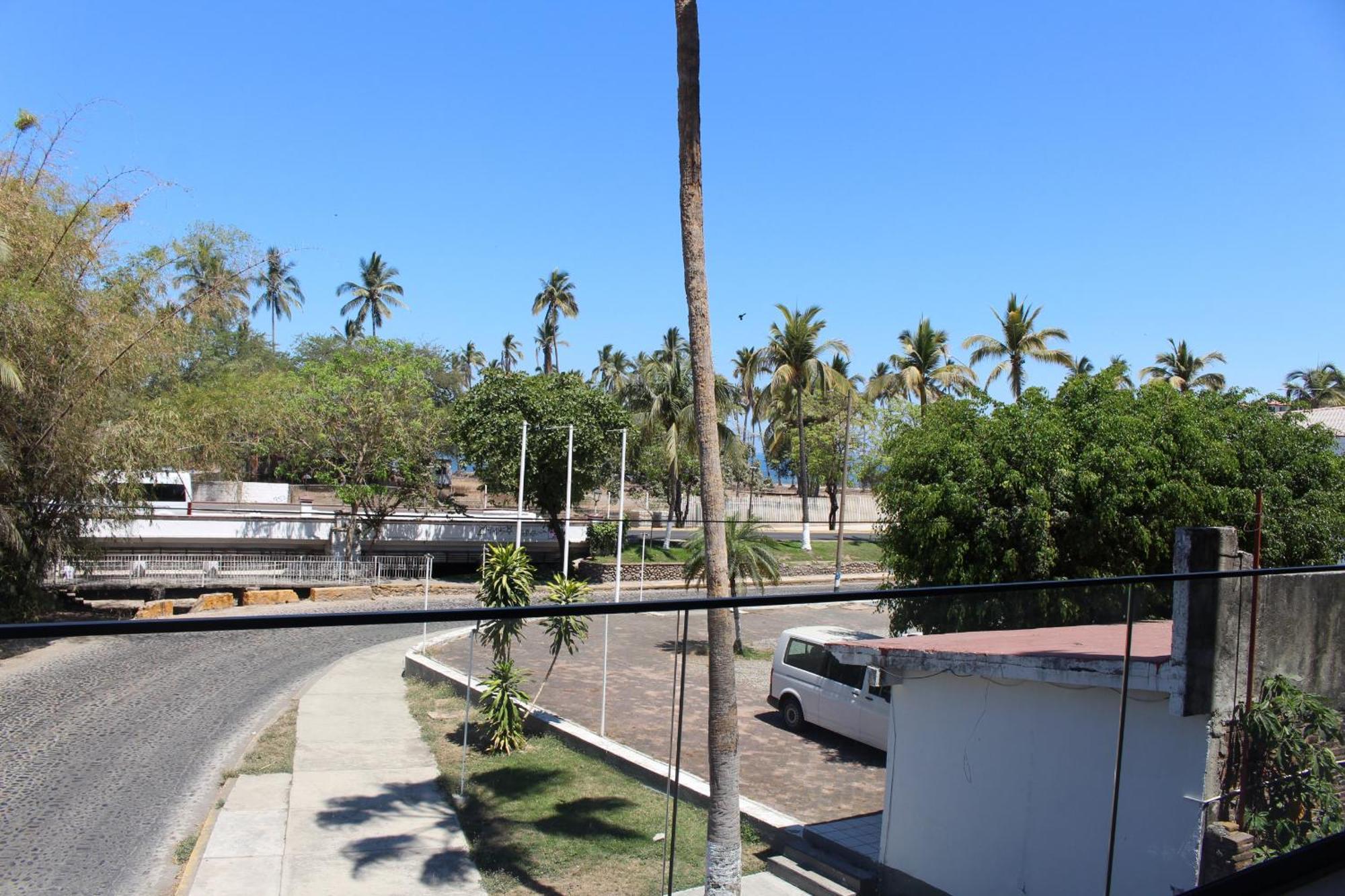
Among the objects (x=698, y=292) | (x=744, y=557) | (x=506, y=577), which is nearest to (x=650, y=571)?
(x=744, y=557)

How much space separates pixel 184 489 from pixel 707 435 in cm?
3564

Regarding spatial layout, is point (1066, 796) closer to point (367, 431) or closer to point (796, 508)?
point (367, 431)

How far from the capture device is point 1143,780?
12.9 ft

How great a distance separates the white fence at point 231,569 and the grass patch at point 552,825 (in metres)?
20.9

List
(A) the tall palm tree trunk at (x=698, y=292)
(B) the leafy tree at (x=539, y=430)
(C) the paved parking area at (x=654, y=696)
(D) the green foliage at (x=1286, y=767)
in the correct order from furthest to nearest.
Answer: (B) the leafy tree at (x=539, y=430) → (A) the tall palm tree trunk at (x=698, y=292) → (D) the green foliage at (x=1286, y=767) → (C) the paved parking area at (x=654, y=696)

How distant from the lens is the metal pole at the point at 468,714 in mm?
3279

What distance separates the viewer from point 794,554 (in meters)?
40.4

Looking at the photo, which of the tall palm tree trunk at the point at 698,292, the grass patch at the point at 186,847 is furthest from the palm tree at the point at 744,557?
the grass patch at the point at 186,847

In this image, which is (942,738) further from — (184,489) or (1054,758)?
(184,489)

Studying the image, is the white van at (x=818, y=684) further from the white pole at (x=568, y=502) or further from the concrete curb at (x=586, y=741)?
the white pole at (x=568, y=502)

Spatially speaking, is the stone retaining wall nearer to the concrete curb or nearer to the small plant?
the small plant

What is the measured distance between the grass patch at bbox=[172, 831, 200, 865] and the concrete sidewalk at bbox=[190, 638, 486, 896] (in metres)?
0.05

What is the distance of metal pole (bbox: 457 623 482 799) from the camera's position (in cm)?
328

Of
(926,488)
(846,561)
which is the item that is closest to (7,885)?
(926,488)
